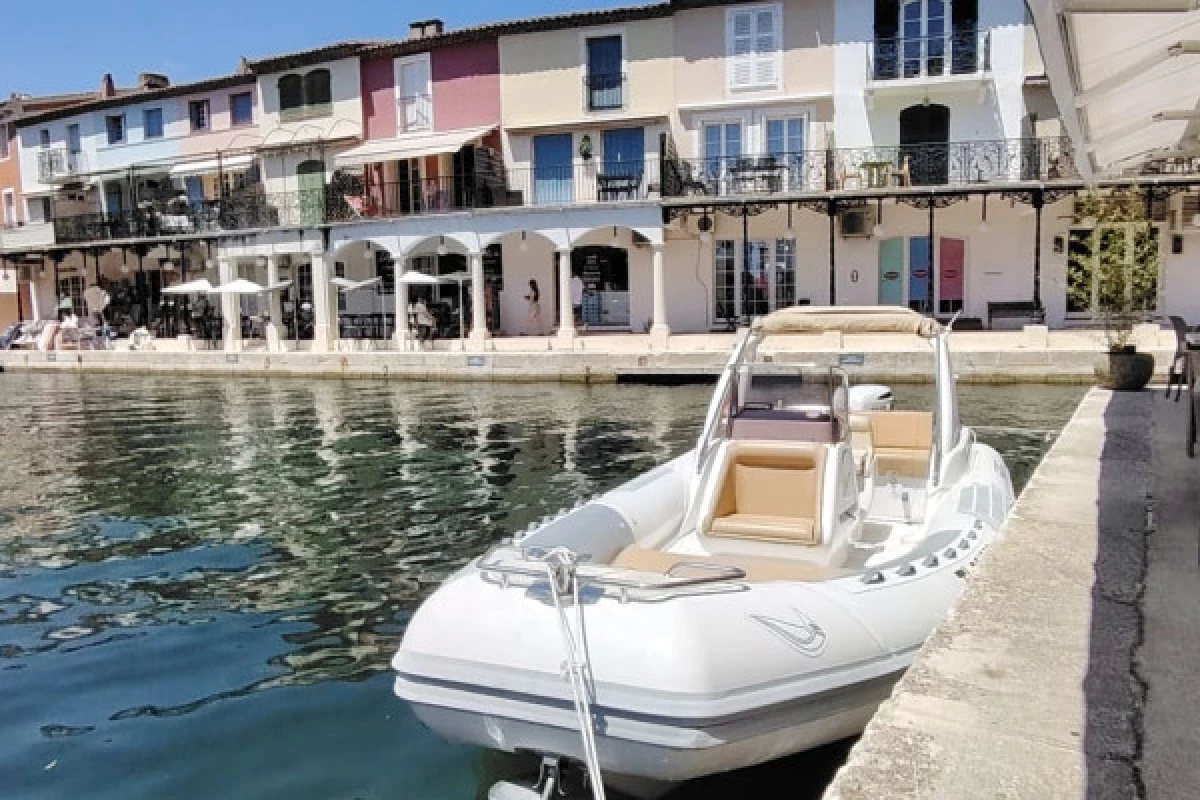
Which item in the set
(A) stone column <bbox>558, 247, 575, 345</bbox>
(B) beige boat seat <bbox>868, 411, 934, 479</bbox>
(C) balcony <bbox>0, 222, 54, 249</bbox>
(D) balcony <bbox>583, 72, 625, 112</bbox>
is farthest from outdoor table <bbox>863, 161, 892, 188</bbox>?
(C) balcony <bbox>0, 222, 54, 249</bbox>

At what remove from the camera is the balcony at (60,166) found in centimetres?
3860

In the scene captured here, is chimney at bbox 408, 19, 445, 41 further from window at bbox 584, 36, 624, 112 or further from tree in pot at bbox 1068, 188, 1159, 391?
tree in pot at bbox 1068, 188, 1159, 391

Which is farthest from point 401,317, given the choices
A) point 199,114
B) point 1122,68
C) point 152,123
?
point 1122,68

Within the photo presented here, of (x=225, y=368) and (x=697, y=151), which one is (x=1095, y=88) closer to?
(x=697, y=151)

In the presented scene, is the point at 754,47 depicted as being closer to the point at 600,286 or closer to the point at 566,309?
the point at 600,286

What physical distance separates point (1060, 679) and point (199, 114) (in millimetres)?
37538

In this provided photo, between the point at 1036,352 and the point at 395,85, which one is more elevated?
the point at 395,85

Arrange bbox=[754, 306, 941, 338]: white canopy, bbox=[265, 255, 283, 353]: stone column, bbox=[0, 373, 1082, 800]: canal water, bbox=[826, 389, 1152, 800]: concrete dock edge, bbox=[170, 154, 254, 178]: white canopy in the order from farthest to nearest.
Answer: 1. bbox=[170, 154, 254, 178]: white canopy
2. bbox=[265, 255, 283, 353]: stone column
3. bbox=[754, 306, 941, 338]: white canopy
4. bbox=[0, 373, 1082, 800]: canal water
5. bbox=[826, 389, 1152, 800]: concrete dock edge

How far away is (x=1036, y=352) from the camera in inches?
779

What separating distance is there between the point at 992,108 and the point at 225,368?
21061mm

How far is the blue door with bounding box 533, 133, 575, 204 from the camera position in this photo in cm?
2872

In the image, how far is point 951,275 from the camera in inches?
1045

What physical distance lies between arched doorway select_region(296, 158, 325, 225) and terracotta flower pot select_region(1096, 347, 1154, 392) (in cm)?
2232

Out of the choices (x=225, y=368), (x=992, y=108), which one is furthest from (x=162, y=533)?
(x=992, y=108)
